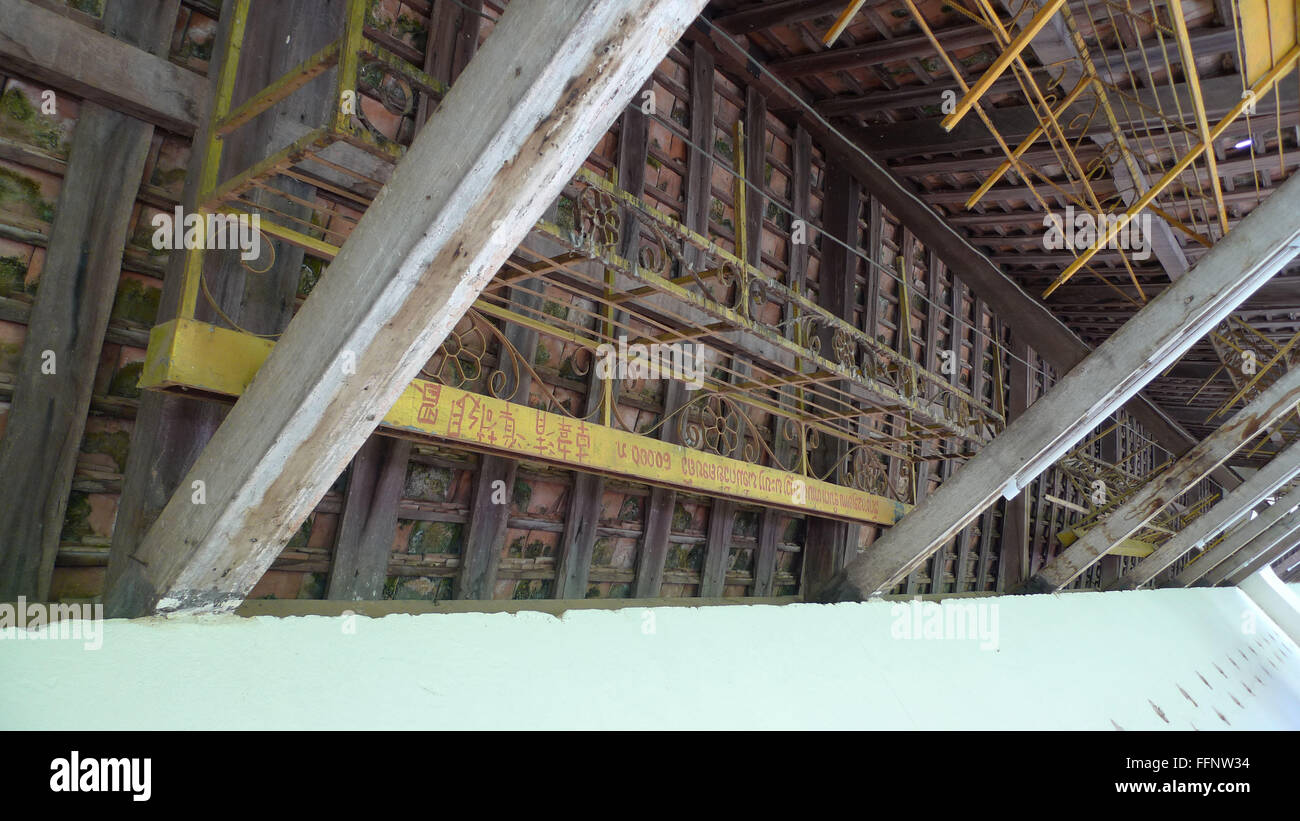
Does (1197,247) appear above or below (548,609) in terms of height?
above

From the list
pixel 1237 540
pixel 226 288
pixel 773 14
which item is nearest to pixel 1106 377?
pixel 773 14

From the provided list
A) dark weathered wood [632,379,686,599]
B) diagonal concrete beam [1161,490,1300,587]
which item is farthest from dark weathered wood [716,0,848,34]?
diagonal concrete beam [1161,490,1300,587]

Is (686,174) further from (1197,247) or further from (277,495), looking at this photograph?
(1197,247)

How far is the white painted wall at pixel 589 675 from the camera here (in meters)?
1.79

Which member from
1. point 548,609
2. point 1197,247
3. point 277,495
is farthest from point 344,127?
point 1197,247

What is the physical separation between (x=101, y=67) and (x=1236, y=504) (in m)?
9.15

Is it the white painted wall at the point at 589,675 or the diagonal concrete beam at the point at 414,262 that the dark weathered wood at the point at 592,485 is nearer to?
the white painted wall at the point at 589,675

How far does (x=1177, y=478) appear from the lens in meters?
6.80

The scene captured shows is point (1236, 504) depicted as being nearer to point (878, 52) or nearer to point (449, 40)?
point (878, 52)

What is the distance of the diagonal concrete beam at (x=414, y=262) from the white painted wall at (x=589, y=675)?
27cm

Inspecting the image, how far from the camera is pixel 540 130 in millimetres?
1570

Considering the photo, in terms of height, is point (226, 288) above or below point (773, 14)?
below

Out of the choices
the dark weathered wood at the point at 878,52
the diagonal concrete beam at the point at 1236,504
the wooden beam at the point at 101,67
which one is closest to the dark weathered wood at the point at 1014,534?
the diagonal concrete beam at the point at 1236,504
